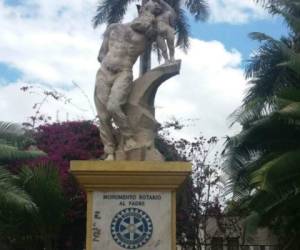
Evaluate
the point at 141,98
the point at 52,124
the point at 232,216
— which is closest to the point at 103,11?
the point at 52,124

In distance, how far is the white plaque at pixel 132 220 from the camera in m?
8.86

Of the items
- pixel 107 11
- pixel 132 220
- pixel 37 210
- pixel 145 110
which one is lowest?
pixel 132 220

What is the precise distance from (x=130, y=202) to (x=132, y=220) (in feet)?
0.78

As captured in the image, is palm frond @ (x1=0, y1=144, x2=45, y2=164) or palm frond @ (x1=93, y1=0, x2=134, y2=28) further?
palm frond @ (x1=93, y1=0, x2=134, y2=28)

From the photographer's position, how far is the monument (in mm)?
8922

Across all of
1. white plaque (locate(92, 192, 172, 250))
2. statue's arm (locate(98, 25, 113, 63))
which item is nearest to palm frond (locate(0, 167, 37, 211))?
statue's arm (locate(98, 25, 113, 63))

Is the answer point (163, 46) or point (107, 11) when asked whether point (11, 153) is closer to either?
point (163, 46)

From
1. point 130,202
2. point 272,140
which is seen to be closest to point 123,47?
point 130,202

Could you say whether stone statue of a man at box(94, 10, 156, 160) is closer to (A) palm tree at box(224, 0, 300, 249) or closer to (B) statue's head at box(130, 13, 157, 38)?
(B) statue's head at box(130, 13, 157, 38)

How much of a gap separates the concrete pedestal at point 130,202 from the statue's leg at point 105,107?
2.16 feet

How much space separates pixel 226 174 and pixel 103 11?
9.49 m

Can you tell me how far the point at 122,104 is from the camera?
9.57 metres

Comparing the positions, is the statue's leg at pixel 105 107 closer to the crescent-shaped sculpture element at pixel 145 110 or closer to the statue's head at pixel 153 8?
the crescent-shaped sculpture element at pixel 145 110

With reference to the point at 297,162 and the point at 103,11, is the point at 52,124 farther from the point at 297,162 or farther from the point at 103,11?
the point at 297,162
